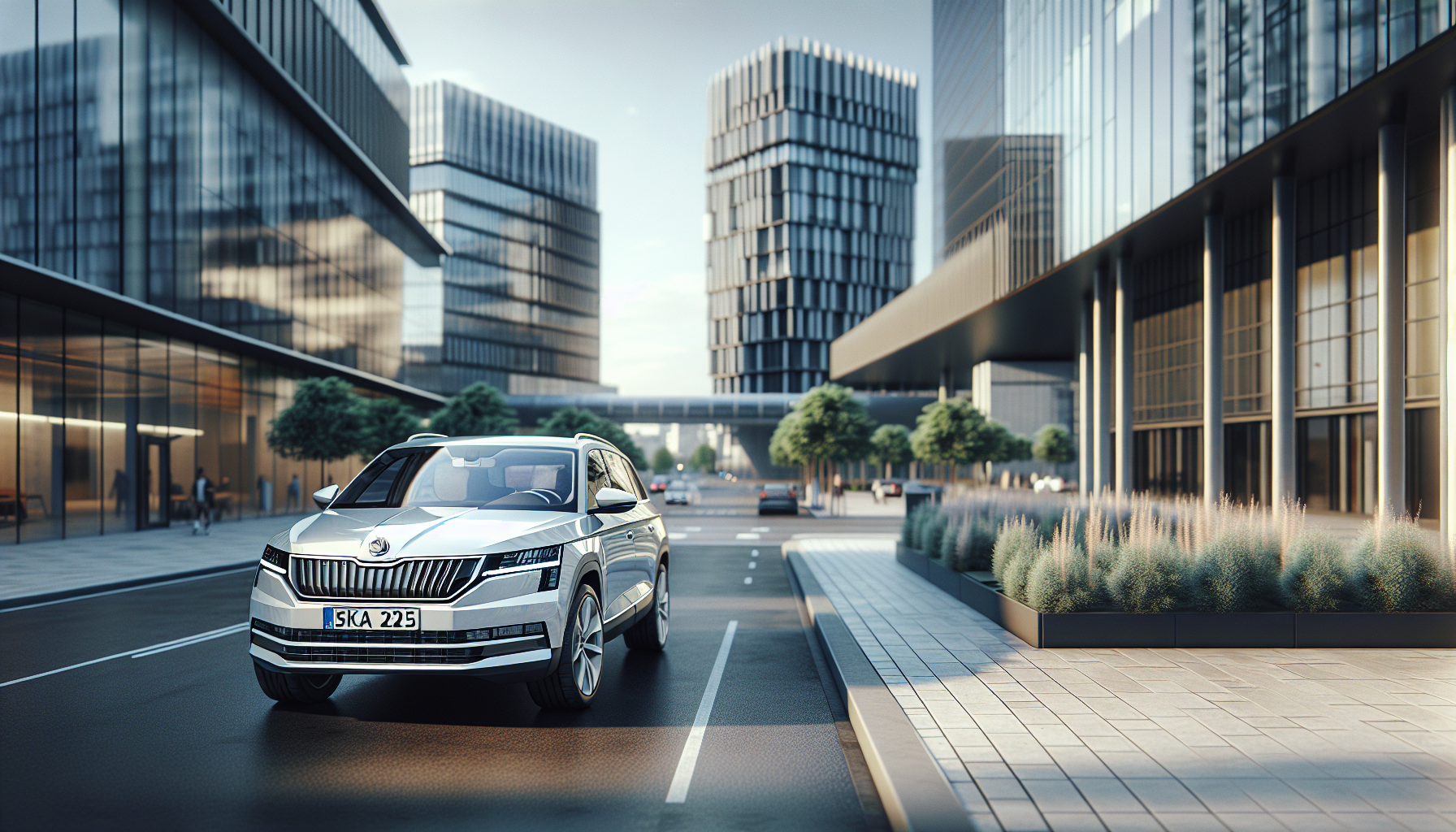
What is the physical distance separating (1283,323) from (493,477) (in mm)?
20476

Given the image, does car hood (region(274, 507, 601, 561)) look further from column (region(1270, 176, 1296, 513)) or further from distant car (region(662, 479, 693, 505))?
distant car (region(662, 479, 693, 505))

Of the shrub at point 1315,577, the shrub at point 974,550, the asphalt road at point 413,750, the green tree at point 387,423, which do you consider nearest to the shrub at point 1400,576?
the shrub at point 1315,577

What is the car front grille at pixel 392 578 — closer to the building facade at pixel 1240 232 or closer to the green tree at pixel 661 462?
the building facade at pixel 1240 232

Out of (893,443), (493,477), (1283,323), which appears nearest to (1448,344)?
(1283,323)

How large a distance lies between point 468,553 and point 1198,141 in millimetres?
21061

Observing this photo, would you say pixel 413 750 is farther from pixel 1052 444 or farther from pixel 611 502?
pixel 1052 444

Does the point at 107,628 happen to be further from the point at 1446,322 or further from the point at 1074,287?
the point at 1074,287

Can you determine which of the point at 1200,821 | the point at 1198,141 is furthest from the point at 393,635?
the point at 1198,141

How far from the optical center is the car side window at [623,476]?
8102mm

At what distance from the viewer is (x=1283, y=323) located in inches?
847

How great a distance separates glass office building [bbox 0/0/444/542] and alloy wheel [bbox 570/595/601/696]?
17.1 m

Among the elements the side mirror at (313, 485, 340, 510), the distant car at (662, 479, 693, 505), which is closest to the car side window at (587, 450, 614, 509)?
the side mirror at (313, 485, 340, 510)

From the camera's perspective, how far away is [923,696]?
253 inches

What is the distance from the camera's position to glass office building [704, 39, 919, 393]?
110 m
